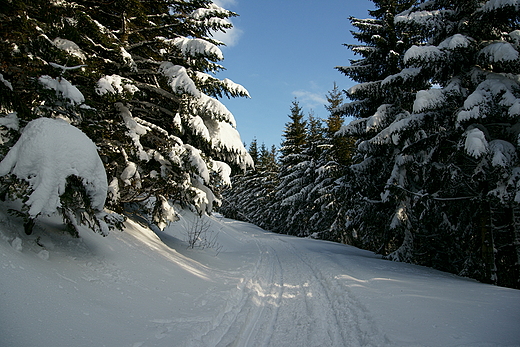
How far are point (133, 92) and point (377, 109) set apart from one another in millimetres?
10066

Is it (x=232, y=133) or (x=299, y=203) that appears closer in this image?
(x=232, y=133)

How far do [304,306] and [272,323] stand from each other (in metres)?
1.14

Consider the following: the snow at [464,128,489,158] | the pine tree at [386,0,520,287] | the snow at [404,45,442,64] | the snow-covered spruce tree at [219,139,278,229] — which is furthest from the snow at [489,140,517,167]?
the snow-covered spruce tree at [219,139,278,229]

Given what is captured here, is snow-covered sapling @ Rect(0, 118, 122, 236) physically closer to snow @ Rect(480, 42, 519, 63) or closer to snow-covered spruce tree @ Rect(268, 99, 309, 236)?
snow @ Rect(480, 42, 519, 63)

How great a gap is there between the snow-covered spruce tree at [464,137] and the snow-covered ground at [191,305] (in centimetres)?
313

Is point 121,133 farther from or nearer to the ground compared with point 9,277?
farther from the ground

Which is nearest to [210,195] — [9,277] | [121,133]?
[121,133]

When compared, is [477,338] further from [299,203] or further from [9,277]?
[299,203]

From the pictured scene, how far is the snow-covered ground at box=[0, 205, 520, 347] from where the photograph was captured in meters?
3.15

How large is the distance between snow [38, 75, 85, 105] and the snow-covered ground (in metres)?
2.19

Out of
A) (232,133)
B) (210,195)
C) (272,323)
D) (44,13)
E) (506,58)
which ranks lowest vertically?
(272,323)

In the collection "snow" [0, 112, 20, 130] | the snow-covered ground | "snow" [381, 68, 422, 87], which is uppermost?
"snow" [381, 68, 422, 87]

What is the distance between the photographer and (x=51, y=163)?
3.59 metres

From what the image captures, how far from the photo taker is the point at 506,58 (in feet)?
23.2
